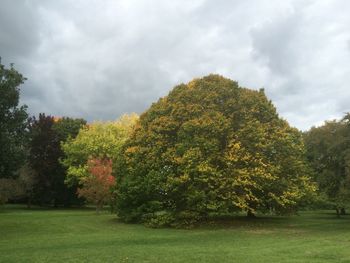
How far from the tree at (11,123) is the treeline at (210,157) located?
6 centimetres

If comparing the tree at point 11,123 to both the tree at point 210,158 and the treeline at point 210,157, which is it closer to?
the treeline at point 210,157

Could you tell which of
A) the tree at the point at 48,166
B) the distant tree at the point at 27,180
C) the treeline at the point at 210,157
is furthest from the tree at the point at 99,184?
the tree at the point at 48,166

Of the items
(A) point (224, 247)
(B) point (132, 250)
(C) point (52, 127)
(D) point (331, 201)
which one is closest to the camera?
(B) point (132, 250)

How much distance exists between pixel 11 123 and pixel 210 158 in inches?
525

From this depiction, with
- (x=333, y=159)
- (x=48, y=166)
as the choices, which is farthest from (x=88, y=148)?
(x=333, y=159)

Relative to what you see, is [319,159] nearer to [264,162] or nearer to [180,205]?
[264,162]

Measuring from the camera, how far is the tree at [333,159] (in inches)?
1266

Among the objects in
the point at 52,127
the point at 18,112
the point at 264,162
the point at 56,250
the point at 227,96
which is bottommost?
the point at 56,250

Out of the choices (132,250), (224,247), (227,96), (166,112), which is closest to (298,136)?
(227,96)

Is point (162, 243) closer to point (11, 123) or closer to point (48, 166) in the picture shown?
point (11, 123)

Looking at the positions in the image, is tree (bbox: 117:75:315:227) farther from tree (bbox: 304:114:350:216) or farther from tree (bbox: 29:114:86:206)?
tree (bbox: 29:114:86:206)

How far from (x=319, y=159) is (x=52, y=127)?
39.9 metres

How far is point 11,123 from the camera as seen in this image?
28.2 meters

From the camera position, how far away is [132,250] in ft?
64.7
